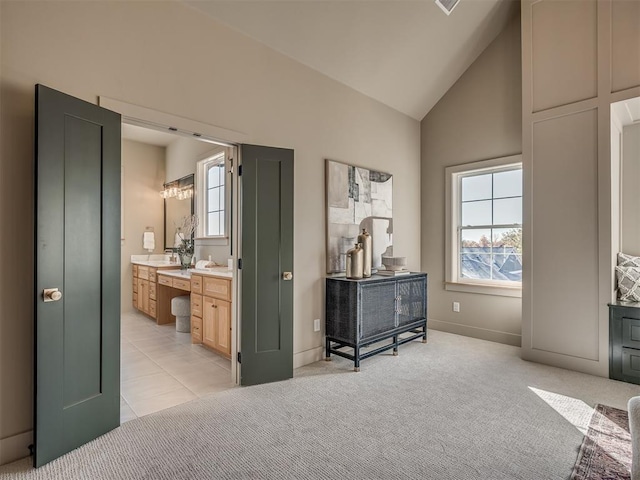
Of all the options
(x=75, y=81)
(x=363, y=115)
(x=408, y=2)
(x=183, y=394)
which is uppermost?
(x=408, y=2)

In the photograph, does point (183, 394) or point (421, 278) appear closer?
point (183, 394)

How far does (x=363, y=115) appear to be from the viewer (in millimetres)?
4195

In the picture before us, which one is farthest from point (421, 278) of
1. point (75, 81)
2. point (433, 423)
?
point (75, 81)

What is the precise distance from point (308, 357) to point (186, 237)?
3.38 metres

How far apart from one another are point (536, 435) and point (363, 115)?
351 cm

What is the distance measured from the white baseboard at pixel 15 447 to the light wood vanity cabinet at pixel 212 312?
1.68m

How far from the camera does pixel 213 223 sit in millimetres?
5375

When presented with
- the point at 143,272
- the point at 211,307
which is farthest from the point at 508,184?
the point at 143,272

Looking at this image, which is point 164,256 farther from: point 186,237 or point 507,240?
point 507,240

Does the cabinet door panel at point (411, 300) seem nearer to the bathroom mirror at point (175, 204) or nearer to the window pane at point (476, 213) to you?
the window pane at point (476, 213)

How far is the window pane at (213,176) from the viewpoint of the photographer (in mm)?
5324

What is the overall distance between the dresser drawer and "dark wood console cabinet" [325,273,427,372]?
1.89 meters

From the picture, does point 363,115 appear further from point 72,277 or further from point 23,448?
point 23,448

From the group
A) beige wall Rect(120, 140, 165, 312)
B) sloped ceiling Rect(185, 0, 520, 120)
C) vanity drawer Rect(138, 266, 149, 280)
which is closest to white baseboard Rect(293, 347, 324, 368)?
sloped ceiling Rect(185, 0, 520, 120)
